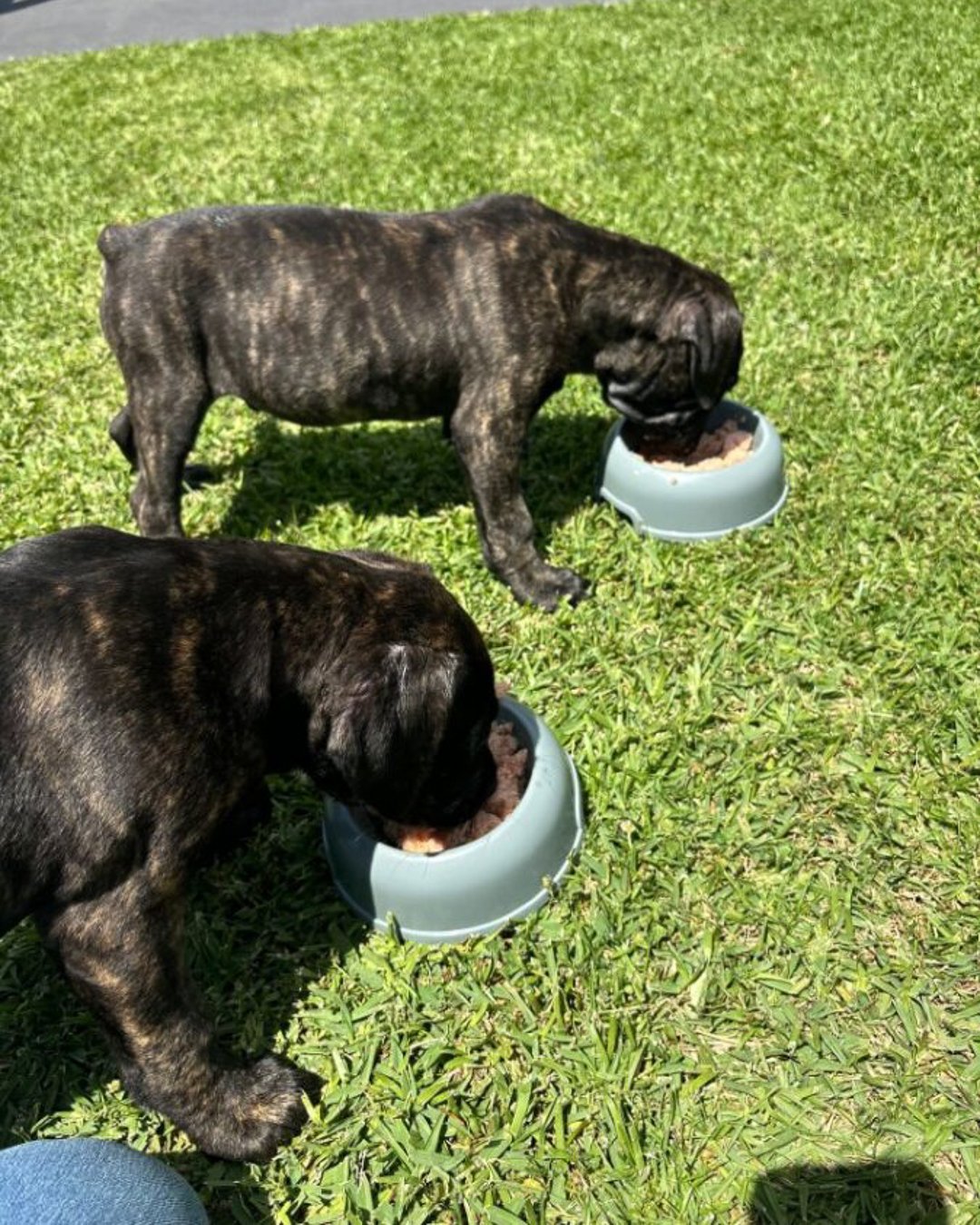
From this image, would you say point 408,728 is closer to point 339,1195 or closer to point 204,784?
point 204,784

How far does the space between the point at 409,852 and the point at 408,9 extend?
15550 mm

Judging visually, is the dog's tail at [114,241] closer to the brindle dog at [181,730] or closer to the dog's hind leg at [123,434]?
the dog's hind leg at [123,434]

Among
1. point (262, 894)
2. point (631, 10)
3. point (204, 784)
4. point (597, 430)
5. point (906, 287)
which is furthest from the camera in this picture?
point (631, 10)

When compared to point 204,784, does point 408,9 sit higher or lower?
lower

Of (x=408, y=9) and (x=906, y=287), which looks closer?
(x=906, y=287)

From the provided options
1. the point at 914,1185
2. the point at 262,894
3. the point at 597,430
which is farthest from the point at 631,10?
the point at 914,1185

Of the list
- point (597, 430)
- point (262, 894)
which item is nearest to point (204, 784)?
point (262, 894)

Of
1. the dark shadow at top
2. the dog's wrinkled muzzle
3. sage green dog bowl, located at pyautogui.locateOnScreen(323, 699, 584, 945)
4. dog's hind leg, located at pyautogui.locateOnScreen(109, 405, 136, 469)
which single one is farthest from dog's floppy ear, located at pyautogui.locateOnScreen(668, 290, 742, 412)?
the dark shadow at top

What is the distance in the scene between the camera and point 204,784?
3.09 meters

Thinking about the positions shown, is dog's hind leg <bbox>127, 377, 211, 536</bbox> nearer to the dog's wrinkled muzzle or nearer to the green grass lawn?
the green grass lawn

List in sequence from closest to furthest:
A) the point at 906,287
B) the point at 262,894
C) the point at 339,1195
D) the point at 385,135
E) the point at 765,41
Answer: the point at 339,1195, the point at 262,894, the point at 906,287, the point at 385,135, the point at 765,41

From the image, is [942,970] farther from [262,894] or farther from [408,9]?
[408,9]

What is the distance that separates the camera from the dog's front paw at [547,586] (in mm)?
5406

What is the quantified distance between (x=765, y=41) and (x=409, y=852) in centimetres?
1142
